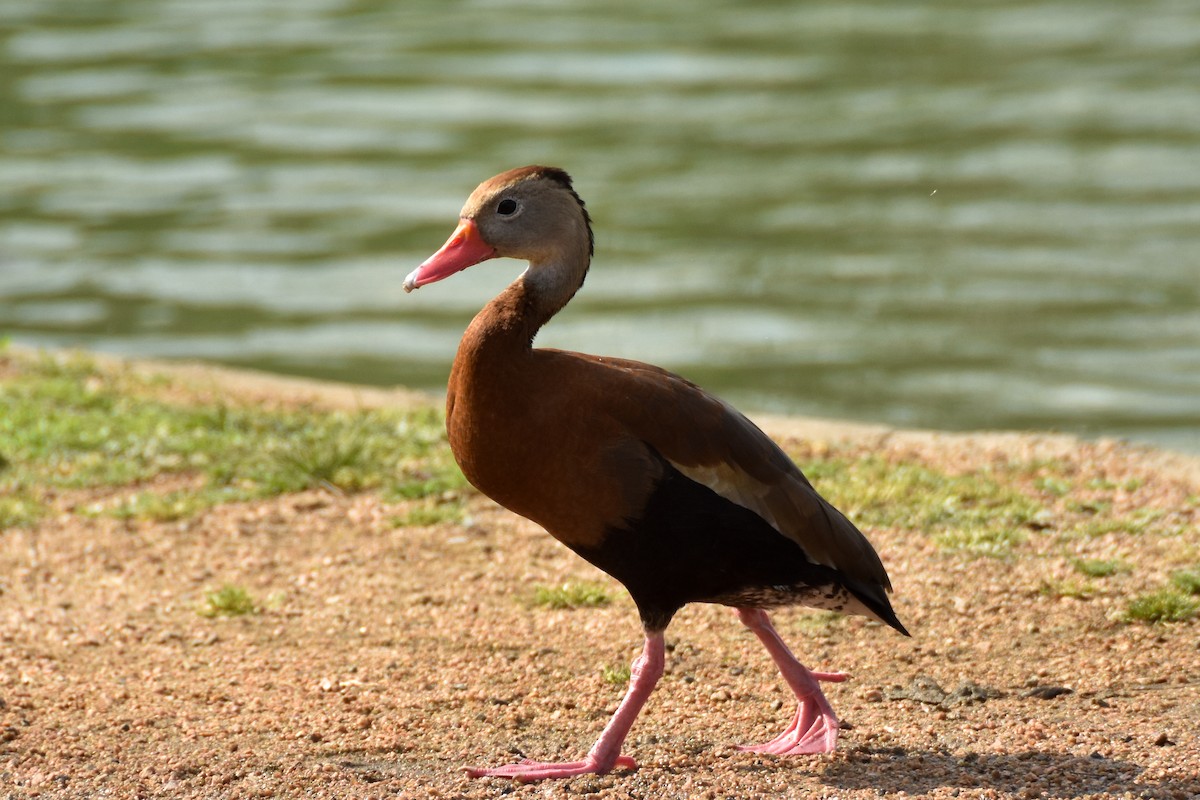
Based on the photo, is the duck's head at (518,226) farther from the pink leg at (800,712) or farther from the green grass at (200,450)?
the green grass at (200,450)

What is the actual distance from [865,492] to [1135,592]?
1.29 meters

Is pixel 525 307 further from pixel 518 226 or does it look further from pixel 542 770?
pixel 542 770

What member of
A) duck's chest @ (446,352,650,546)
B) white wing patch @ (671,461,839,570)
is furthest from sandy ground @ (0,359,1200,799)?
duck's chest @ (446,352,650,546)

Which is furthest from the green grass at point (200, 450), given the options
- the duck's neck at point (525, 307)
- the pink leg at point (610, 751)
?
the pink leg at point (610, 751)

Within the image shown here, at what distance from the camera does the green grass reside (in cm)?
720

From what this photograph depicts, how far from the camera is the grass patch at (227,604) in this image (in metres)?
6.00

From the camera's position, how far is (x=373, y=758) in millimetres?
4754

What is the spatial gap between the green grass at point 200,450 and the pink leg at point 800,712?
2537mm

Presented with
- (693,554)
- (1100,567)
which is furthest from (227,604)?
(1100,567)

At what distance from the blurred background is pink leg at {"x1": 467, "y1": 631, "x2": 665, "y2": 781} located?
560 cm

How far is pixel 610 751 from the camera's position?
14.7ft

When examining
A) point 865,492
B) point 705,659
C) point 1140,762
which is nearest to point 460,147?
point 865,492

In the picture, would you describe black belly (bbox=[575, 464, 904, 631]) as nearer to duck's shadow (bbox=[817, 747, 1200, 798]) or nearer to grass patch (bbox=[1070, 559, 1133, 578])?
duck's shadow (bbox=[817, 747, 1200, 798])

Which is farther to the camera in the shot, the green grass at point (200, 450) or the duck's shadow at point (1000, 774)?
the green grass at point (200, 450)
